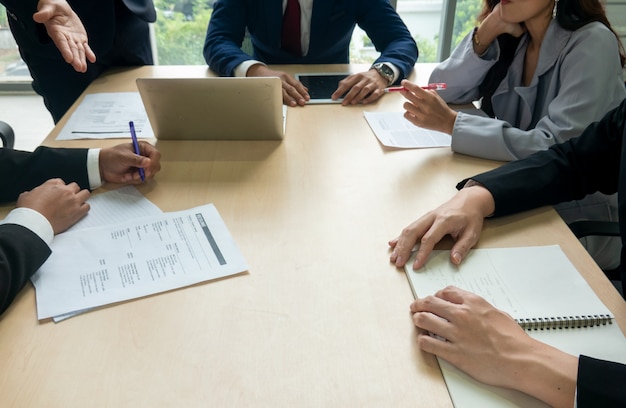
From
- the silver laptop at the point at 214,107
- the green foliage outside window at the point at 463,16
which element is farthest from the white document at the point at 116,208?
the green foliage outside window at the point at 463,16

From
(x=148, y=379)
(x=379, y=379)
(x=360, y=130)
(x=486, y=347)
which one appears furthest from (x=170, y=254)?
(x=360, y=130)

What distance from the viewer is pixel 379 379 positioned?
675mm

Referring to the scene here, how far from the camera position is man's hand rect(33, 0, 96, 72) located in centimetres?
128

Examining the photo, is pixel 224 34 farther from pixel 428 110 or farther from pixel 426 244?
pixel 426 244

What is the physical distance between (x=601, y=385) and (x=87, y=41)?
1.51 meters

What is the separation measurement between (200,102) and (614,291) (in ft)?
3.21

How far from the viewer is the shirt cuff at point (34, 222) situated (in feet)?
2.99

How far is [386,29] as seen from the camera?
1.92 meters

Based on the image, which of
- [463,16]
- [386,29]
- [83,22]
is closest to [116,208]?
[83,22]

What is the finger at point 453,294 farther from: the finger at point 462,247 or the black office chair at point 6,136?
the black office chair at point 6,136

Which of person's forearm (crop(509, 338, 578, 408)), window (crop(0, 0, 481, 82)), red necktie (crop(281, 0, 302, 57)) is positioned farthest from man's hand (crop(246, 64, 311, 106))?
window (crop(0, 0, 481, 82))

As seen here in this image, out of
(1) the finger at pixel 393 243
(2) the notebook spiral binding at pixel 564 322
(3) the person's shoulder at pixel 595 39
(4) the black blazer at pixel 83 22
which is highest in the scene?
(3) the person's shoulder at pixel 595 39

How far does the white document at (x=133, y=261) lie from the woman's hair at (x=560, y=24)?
97 centimetres

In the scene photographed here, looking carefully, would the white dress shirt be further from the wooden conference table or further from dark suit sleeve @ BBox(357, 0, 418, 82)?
dark suit sleeve @ BBox(357, 0, 418, 82)
